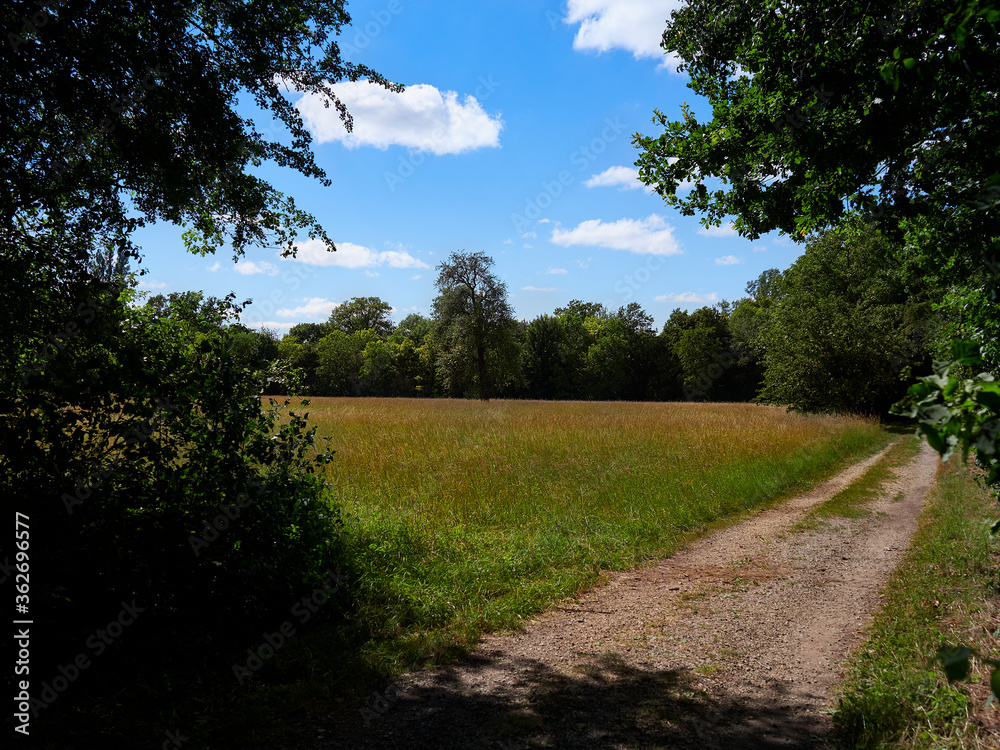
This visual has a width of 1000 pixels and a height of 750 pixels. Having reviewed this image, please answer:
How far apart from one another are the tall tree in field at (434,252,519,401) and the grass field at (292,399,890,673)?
27.4 metres

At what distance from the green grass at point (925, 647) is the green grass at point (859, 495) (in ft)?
5.49

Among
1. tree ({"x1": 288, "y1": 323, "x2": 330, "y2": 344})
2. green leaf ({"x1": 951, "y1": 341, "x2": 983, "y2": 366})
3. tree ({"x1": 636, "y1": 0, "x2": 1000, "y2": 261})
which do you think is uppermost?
tree ({"x1": 288, "y1": 323, "x2": 330, "y2": 344})

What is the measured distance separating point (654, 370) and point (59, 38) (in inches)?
2549

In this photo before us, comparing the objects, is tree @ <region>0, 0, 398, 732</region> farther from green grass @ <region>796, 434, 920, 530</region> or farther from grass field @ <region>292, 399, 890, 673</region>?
green grass @ <region>796, 434, 920, 530</region>

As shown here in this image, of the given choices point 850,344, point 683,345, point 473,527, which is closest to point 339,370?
point 683,345

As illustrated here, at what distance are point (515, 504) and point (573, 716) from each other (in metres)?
5.09

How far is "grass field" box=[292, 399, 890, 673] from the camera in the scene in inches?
221

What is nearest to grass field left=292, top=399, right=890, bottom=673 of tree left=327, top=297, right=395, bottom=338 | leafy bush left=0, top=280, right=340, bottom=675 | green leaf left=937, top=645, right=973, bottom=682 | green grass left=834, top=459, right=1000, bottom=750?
leafy bush left=0, top=280, right=340, bottom=675

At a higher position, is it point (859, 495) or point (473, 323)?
point (473, 323)

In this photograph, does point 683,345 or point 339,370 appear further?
point 339,370

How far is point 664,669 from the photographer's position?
442 cm

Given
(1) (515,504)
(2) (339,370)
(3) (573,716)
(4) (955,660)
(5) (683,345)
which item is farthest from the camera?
(2) (339,370)

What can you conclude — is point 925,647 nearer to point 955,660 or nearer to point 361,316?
point 955,660

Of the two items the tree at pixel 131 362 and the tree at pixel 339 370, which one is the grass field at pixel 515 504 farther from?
the tree at pixel 339 370
